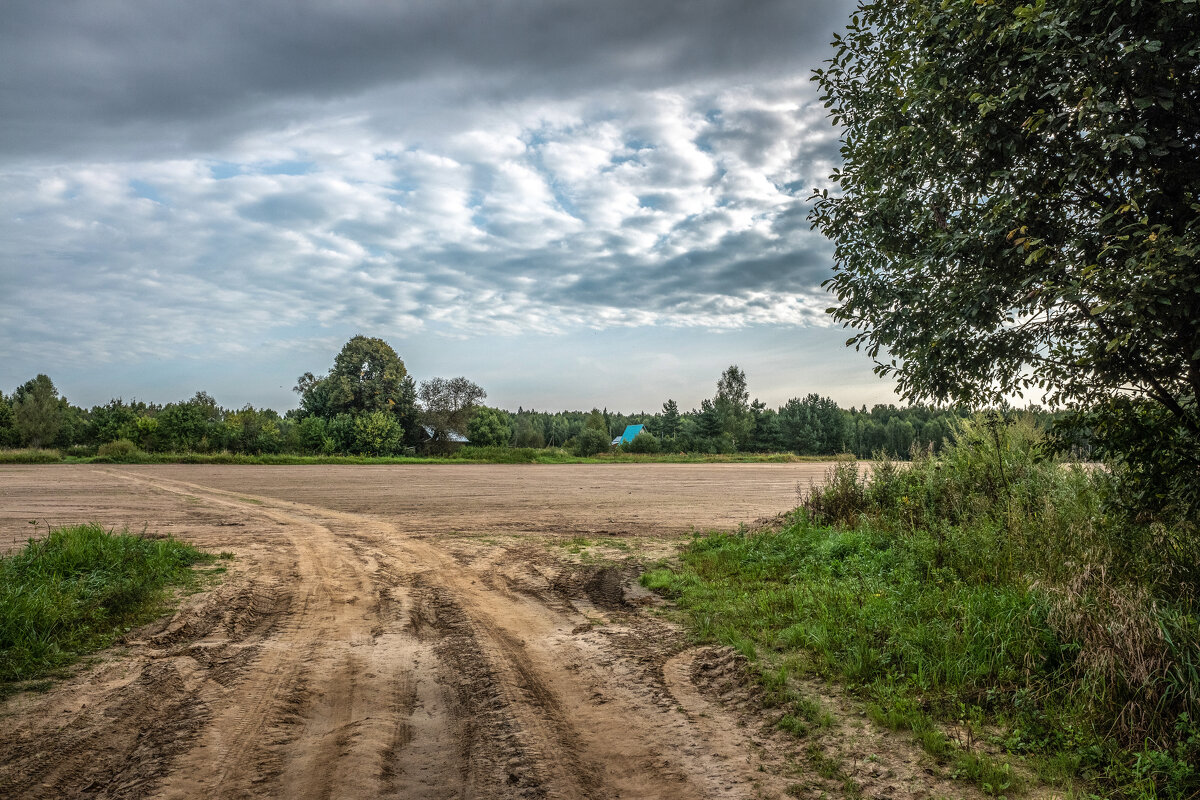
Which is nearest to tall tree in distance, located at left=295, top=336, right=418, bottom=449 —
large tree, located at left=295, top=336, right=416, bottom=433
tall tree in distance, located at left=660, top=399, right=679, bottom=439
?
large tree, located at left=295, top=336, right=416, bottom=433

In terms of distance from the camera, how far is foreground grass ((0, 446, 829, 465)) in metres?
44.6

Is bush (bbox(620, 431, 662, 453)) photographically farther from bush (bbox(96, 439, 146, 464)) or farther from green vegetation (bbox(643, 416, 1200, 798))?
green vegetation (bbox(643, 416, 1200, 798))

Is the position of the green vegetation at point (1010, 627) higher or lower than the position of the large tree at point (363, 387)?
lower

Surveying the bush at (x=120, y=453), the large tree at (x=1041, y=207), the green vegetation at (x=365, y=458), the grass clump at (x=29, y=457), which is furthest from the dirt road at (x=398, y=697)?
the grass clump at (x=29, y=457)

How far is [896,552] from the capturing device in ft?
27.5

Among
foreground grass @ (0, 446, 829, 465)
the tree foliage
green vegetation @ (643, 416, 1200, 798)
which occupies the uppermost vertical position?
the tree foliage

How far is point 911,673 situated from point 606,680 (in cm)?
258

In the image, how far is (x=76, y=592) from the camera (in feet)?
23.5

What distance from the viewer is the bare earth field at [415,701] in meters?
3.72

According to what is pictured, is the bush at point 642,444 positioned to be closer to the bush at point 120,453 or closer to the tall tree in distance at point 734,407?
the tall tree in distance at point 734,407

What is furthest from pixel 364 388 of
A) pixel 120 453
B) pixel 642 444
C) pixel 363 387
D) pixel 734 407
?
pixel 734 407

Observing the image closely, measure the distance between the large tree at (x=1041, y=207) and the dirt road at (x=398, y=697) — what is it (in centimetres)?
398

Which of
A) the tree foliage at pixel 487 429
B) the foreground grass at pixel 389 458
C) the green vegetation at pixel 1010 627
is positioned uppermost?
the tree foliage at pixel 487 429

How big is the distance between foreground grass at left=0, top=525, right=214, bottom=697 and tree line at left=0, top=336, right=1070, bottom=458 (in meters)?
45.2
